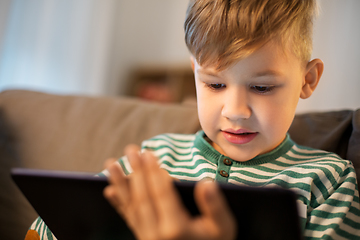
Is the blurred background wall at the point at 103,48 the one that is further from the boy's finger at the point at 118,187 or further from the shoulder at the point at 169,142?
the boy's finger at the point at 118,187

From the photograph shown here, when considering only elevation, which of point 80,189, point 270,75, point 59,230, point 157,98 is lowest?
point 157,98

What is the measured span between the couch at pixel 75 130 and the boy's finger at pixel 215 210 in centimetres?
59

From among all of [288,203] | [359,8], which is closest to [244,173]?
[288,203]

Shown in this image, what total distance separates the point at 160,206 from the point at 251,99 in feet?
1.09

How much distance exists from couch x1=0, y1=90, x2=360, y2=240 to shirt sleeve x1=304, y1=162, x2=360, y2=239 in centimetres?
22

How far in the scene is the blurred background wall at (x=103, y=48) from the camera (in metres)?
2.31

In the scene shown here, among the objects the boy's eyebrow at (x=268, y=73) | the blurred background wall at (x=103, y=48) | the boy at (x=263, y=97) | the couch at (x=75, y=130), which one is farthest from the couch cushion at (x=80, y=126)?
the blurred background wall at (x=103, y=48)

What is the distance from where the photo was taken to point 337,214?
26.2 inches

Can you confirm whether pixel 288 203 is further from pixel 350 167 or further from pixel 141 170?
pixel 350 167

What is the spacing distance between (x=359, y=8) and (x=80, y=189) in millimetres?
2662

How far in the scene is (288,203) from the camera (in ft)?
1.29

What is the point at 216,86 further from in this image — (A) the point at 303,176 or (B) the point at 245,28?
(A) the point at 303,176

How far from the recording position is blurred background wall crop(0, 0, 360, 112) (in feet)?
7.57

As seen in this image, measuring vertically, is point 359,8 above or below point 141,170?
above
